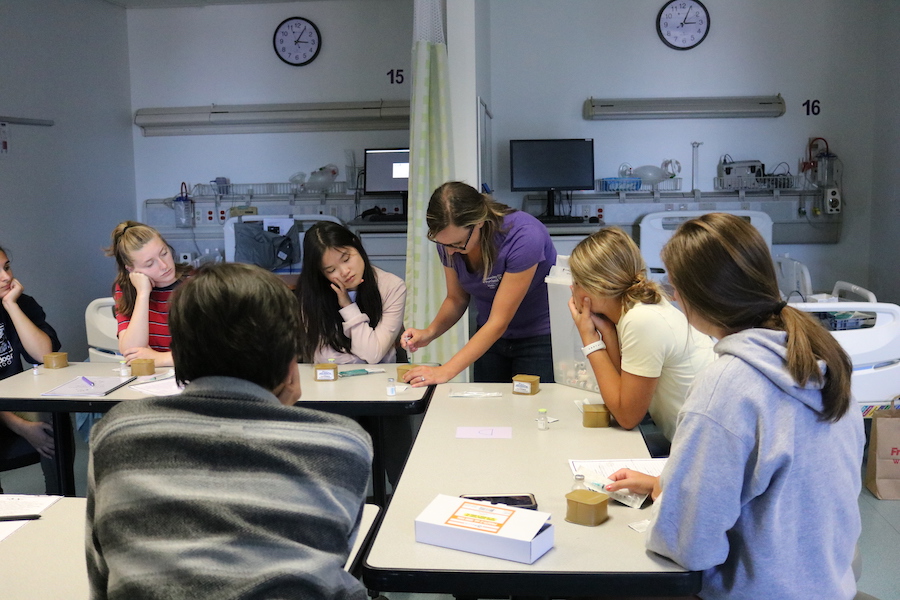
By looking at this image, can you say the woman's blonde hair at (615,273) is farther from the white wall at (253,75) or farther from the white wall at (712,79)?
the white wall at (253,75)

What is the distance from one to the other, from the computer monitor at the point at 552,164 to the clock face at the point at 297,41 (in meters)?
1.71

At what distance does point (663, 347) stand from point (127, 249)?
196cm

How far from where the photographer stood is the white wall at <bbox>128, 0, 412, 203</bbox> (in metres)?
5.73

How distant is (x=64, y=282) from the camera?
5277 mm

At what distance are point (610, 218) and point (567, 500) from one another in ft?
14.8

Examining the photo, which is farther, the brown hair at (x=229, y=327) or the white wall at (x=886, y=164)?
the white wall at (x=886, y=164)

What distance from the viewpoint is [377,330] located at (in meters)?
2.80

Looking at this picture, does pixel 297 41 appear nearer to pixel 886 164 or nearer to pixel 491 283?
pixel 491 283

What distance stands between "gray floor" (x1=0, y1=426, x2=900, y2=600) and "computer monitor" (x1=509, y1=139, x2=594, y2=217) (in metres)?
2.93

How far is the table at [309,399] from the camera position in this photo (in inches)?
89.7

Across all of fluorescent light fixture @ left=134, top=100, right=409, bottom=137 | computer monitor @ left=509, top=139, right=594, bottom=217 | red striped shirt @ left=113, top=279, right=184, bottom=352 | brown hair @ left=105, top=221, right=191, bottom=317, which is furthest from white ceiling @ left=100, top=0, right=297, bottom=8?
red striped shirt @ left=113, top=279, right=184, bottom=352

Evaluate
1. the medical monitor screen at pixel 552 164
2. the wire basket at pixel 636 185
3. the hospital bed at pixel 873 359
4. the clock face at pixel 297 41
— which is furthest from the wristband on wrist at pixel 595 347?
the clock face at pixel 297 41

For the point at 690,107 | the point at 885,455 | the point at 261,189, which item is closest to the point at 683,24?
the point at 690,107

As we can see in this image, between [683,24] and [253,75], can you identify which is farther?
[253,75]
